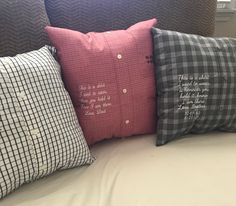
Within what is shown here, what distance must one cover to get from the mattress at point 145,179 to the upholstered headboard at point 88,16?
1.43ft

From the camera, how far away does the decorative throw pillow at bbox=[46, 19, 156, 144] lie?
0.98 metres

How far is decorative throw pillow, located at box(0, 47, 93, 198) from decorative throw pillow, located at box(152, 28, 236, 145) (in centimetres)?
31

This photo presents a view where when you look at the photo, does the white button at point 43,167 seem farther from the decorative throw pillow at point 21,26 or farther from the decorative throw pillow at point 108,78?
the decorative throw pillow at point 21,26

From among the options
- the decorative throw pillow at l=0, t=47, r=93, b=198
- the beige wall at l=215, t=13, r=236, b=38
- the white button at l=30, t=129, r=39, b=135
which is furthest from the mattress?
the beige wall at l=215, t=13, r=236, b=38

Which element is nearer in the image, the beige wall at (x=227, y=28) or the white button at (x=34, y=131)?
the white button at (x=34, y=131)

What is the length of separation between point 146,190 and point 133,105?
11.8 inches

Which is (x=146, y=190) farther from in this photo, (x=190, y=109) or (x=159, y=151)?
(x=190, y=109)

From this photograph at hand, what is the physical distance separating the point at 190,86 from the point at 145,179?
36cm

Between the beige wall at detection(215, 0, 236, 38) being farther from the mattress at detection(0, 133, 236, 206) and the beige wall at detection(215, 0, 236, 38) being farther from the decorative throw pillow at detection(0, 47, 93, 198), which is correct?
the decorative throw pillow at detection(0, 47, 93, 198)

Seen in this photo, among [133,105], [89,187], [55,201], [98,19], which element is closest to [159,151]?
[133,105]

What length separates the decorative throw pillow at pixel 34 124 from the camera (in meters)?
0.77

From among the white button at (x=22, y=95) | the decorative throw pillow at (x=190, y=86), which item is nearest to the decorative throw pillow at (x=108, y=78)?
the decorative throw pillow at (x=190, y=86)

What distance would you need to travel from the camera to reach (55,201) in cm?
80

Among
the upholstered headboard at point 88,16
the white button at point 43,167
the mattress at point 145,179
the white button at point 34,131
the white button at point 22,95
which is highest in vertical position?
the upholstered headboard at point 88,16
